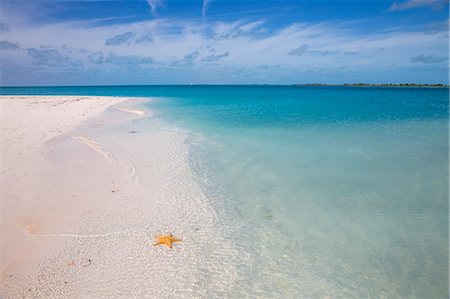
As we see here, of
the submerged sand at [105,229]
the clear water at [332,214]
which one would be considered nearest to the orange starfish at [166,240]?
the submerged sand at [105,229]

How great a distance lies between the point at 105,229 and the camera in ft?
18.1

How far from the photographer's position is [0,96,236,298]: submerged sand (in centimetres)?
416

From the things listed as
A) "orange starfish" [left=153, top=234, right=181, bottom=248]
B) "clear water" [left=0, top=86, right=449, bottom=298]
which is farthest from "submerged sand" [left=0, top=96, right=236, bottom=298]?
"clear water" [left=0, top=86, right=449, bottom=298]

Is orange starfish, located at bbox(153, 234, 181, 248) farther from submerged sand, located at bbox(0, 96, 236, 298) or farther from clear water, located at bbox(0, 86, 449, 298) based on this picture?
clear water, located at bbox(0, 86, 449, 298)

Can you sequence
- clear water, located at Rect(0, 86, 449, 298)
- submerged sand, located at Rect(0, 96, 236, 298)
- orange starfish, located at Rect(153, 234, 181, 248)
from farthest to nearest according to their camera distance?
orange starfish, located at Rect(153, 234, 181, 248), clear water, located at Rect(0, 86, 449, 298), submerged sand, located at Rect(0, 96, 236, 298)

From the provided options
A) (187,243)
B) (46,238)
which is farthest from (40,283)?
(187,243)

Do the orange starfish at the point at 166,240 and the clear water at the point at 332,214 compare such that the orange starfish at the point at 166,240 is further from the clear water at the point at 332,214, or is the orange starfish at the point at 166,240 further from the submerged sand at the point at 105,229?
the clear water at the point at 332,214

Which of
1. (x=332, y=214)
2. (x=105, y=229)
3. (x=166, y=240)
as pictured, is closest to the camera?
(x=166, y=240)

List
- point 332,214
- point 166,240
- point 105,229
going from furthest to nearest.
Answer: point 332,214 < point 105,229 < point 166,240

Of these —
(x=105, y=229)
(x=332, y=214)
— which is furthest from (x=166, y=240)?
(x=332, y=214)

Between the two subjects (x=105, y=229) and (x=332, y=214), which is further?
Answer: (x=332, y=214)

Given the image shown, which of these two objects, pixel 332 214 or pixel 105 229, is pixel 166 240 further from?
pixel 332 214

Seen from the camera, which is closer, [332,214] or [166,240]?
[166,240]

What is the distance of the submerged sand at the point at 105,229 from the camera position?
13.6ft
